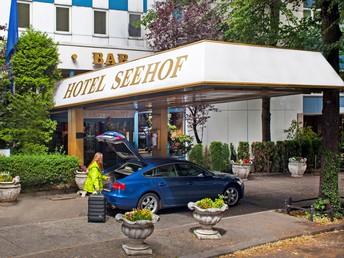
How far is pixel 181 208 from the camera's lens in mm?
13141

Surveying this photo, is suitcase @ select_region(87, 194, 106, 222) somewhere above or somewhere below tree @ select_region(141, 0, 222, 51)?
below

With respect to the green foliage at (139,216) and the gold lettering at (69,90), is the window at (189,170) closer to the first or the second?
the green foliage at (139,216)

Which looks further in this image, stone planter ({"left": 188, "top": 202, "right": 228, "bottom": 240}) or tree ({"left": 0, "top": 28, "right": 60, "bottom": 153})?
tree ({"left": 0, "top": 28, "right": 60, "bottom": 153})

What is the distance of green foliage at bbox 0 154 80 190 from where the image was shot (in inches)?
558

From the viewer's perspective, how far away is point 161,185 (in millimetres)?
12047

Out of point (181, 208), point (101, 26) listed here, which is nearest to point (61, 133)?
point (101, 26)

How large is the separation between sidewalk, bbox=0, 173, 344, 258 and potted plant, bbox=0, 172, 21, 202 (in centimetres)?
33

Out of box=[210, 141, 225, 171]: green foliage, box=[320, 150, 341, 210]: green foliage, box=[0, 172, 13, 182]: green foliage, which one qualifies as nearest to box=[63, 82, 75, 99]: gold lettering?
box=[0, 172, 13, 182]: green foliage

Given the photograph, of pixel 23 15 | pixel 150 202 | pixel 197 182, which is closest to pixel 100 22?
pixel 23 15

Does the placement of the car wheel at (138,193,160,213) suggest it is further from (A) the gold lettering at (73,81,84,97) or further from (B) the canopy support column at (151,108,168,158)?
(B) the canopy support column at (151,108,168,158)

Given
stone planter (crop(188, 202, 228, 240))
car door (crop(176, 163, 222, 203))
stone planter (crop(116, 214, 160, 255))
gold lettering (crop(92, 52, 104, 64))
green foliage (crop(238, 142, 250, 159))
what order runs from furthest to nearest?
green foliage (crop(238, 142, 250, 159)) → gold lettering (crop(92, 52, 104, 64)) → car door (crop(176, 163, 222, 203)) → stone planter (crop(188, 202, 228, 240)) → stone planter (crop(116, 214, 160, 255))

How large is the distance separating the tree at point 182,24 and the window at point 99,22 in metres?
1.86

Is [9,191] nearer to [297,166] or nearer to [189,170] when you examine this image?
[189,170]

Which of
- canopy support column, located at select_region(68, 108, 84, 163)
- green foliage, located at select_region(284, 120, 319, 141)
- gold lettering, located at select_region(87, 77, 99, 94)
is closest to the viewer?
gold lettering, located at select_region(87, 77, 99, 94)
